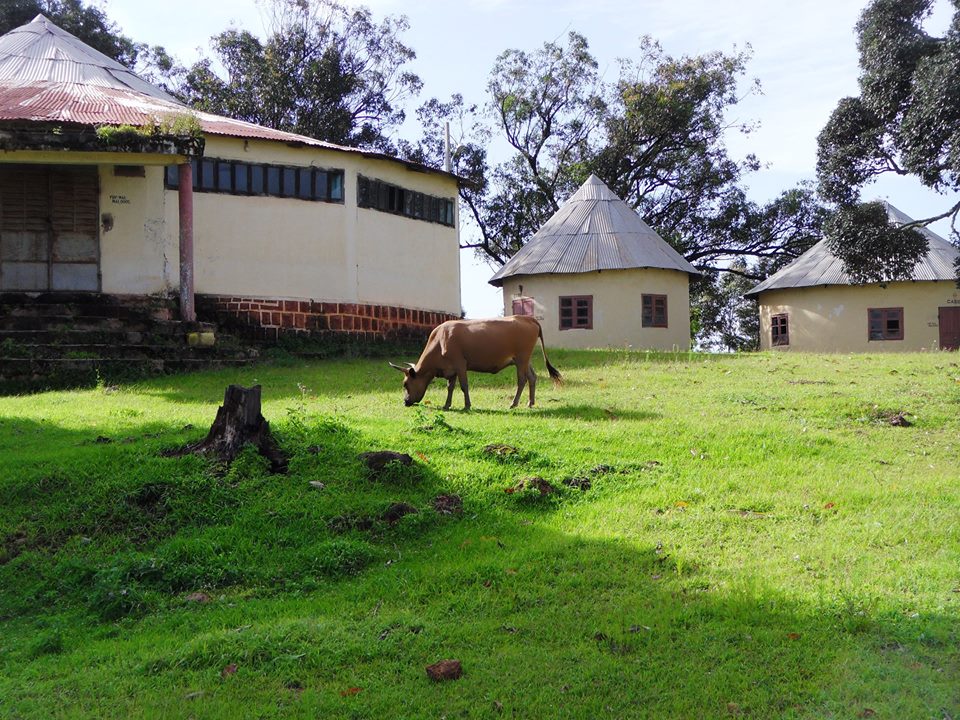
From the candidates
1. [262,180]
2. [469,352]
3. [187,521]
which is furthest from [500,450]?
[262,180]

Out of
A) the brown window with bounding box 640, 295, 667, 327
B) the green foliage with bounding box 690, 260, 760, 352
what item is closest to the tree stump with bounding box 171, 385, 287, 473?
the brown window with bounding box 640, 295, 667, 327

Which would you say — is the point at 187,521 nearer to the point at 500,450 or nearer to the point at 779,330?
the point at 500,450

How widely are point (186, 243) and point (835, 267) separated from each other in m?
20.1

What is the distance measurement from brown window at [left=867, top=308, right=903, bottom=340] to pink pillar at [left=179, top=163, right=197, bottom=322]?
20.3 m

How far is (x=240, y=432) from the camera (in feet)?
30.6

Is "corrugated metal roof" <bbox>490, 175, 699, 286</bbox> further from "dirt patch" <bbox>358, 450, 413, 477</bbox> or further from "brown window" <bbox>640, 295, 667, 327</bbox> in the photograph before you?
"dirt patch" <bbox>358, 450, 413, 477</bbox>

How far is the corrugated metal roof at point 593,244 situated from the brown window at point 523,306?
0.80m

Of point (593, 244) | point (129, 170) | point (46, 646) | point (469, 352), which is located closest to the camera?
point (46, 646)

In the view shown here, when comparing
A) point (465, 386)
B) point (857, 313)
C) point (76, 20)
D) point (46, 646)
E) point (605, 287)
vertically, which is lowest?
point (46, 646)

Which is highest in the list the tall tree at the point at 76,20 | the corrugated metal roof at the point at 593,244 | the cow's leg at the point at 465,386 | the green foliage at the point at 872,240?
the tall tree at the point at 76,20

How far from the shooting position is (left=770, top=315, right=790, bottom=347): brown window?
31984 mm

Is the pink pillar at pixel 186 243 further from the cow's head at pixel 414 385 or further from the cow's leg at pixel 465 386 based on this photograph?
the cow's leg at pixel 465 386

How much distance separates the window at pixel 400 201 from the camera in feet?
70.2

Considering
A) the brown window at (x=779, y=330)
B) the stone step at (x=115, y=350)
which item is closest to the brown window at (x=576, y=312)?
the brown window at (x=779, y=330)
